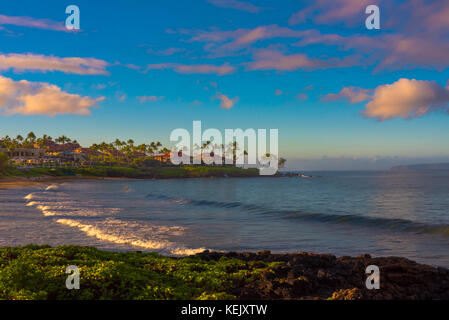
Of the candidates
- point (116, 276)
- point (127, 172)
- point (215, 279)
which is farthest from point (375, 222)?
point (127, 172)

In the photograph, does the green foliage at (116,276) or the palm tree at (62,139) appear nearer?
the green foliage at (116,276)

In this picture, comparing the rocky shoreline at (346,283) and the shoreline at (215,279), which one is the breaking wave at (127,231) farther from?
the rocky shoreline at (346,283)

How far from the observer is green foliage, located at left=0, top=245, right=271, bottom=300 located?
8070mm

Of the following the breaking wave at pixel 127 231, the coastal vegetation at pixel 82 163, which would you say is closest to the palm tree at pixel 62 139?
the coastal vegetation at pixel 82 163

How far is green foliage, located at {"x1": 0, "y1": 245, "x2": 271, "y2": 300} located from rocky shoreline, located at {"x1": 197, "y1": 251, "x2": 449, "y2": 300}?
25.2 inches

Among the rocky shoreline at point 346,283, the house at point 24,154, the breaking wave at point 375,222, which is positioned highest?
the house at point 24,154

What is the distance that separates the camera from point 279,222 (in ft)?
96.7

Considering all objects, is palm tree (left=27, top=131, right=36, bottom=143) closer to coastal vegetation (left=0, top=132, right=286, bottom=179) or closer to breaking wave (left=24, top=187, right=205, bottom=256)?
coastal vegetation (left=0, top=132, right=286, bottom=179)

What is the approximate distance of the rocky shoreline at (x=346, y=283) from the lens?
340 inches

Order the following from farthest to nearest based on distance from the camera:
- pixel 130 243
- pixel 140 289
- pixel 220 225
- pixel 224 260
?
pixel 220 225
pixel 130 243
pixel 224 260
pixel 140 289

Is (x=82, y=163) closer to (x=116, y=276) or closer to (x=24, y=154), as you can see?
(x=24, y=154)
